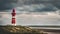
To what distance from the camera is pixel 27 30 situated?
14375mm

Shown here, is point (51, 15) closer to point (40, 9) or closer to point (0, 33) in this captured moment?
point (40, 9)

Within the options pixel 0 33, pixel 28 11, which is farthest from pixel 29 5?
pixel 0 33

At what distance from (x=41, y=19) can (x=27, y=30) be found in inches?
17.6

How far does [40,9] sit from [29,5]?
0.28 metres

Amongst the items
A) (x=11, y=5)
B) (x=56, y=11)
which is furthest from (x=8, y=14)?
(x=56, y=11)

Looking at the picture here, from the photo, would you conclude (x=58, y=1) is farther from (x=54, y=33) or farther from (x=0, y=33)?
(x=0, y=33)

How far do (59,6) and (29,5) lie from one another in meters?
0.73

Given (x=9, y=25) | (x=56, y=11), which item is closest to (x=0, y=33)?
(x=9, y=25)

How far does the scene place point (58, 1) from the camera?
14.6 meters

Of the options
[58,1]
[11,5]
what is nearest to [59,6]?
[58,1]

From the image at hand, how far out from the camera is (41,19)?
14.5m

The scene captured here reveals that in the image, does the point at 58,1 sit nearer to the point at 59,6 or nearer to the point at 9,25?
the point at 59,6

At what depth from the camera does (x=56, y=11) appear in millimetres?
14594

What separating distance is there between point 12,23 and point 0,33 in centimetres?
84
